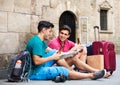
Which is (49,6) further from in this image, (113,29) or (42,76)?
(113,29)

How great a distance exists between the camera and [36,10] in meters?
8.96

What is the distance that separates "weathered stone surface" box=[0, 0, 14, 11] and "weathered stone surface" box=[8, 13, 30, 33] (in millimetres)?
124

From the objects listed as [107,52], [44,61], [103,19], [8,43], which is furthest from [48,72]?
[103,19]

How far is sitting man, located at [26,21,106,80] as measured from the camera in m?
7.37

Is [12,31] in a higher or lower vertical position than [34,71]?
Answer: higher

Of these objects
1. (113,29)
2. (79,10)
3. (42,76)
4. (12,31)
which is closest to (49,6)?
(12,31)

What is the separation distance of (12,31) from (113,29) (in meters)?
21.4

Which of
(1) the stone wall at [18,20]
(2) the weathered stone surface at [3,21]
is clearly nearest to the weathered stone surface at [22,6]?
(1) the stone wall at [18,20]

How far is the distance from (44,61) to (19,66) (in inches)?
17.7

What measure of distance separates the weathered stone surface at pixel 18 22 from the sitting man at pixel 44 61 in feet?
3.49

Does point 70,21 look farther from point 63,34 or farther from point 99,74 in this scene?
point 99,74

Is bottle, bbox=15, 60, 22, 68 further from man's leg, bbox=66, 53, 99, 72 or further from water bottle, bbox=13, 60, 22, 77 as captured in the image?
man's leg, bbox=66, 53, 99, 72

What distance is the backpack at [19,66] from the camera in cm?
713

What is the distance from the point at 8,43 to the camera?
27.8ft
